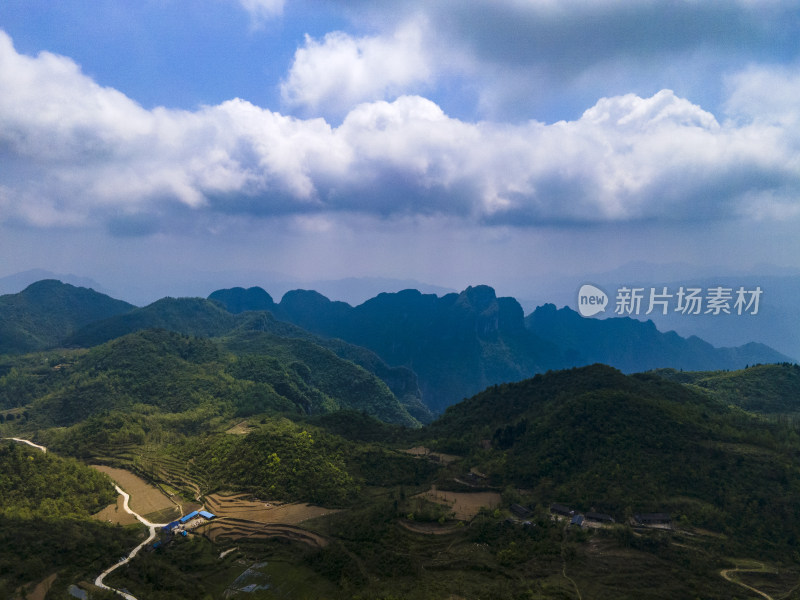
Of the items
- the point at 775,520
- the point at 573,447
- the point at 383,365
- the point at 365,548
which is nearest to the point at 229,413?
the point at 365,548

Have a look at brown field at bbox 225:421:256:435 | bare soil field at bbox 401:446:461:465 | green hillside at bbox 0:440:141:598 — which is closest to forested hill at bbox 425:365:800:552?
bare soil field at bbox 401:446:461:465

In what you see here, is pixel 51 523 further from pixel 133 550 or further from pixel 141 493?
pixel 141 493

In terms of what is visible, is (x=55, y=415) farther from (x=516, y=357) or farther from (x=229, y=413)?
(x=516, y=357)

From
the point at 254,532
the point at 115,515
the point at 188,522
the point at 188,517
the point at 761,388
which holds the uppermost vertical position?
the point at 761,388

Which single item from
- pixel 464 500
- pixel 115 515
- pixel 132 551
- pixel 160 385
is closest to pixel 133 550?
pixel 132 551

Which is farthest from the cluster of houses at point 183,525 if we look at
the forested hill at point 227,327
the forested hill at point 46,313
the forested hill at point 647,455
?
the forested hill at point 46,313
